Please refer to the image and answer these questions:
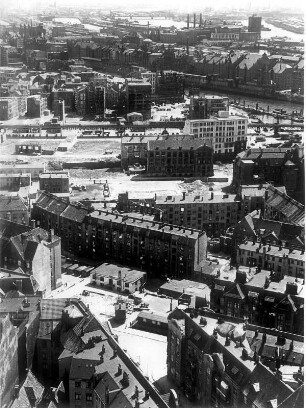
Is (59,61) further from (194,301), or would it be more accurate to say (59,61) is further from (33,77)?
(194,301)

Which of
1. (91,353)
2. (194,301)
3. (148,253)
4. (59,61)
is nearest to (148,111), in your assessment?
(59,61)

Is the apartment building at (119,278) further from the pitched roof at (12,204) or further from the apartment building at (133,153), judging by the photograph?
the apartment building at (133,153)

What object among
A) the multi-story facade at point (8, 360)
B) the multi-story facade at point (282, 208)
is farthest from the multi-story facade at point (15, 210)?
the multi-story facade at point (8, 360)

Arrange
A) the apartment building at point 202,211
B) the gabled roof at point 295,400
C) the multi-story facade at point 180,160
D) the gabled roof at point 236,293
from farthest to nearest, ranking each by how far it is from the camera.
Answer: the multi-story facade at point 180,160, the apartment building at point 202,211, the gabled roof at point 236,293, the gabled roof at point 295,400

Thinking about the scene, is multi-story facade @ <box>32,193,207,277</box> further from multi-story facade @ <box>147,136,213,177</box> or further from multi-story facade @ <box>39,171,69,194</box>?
multi-story facade @ <box>147,136,213,177</box>

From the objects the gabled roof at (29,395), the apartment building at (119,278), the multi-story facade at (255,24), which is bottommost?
the apartment building at (119,278)
